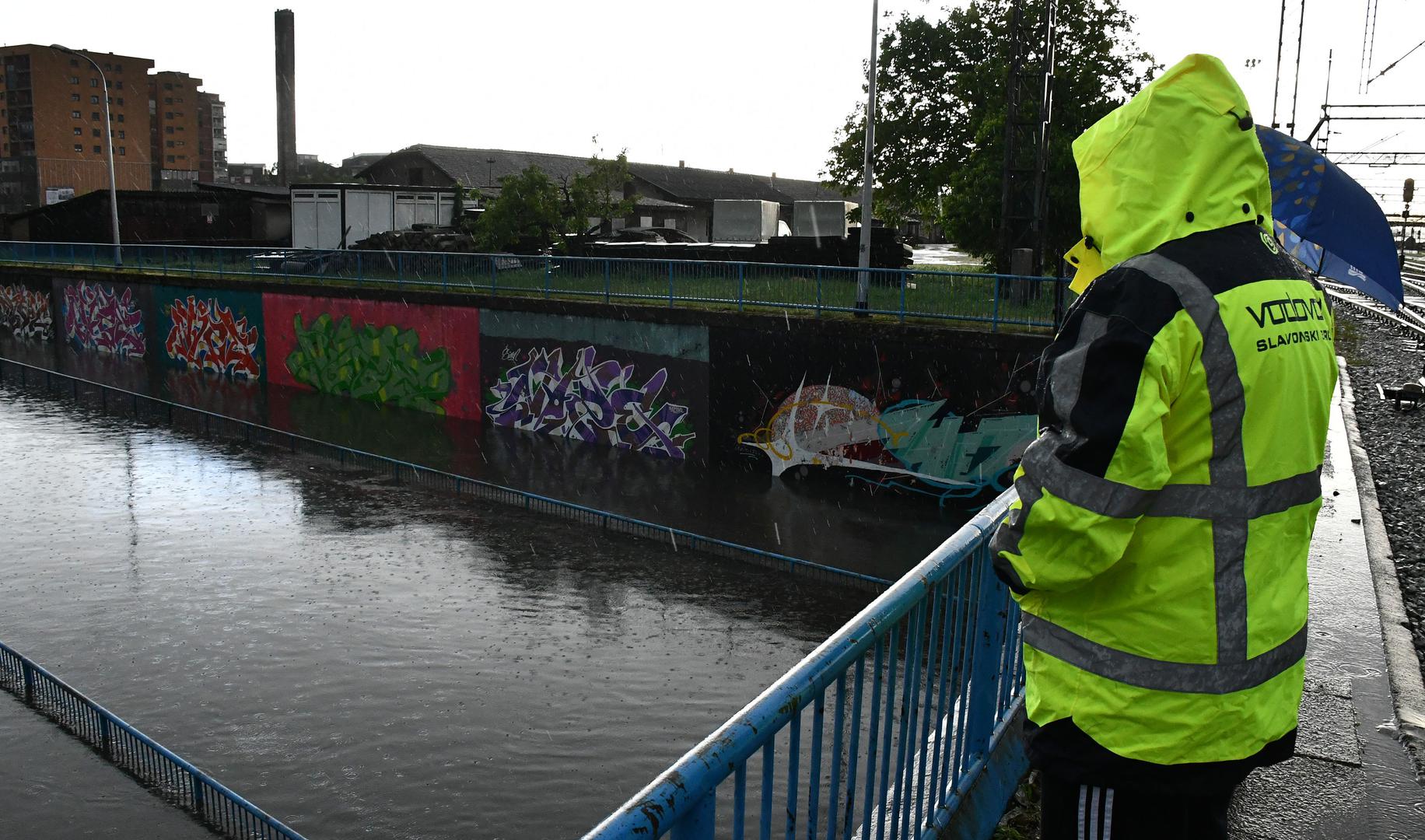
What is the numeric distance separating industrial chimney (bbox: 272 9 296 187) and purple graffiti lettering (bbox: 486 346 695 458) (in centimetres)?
4141

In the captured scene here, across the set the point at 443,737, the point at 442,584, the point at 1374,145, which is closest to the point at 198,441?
the point at 442,584

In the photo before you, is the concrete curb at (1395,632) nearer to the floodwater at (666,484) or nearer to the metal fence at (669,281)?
the floodwater at (666,484)

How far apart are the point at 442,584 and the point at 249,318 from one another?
65.6 feet

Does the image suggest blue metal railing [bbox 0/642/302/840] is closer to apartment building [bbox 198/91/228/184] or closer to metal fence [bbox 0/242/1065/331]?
metal fence [bbox 0/242/1065/331]

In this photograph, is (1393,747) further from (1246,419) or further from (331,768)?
(331,768)

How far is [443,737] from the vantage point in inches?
420

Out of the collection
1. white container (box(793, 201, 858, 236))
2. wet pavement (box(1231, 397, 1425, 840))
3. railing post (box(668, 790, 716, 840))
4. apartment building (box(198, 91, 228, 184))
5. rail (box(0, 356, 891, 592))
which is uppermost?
apartment building (box(198, 91, 228, 184))

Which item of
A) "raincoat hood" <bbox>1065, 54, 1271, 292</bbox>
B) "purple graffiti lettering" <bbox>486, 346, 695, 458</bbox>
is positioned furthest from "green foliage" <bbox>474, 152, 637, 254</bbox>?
"raincoat hood" <bbox>1065, 54, 1271, 292</bbox>

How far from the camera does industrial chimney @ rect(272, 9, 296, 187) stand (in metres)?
59.5

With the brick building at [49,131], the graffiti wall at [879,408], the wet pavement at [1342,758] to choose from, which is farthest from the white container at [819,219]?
the brick building at [49,131]

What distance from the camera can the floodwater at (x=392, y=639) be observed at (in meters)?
9.95

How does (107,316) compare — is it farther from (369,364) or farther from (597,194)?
(597,194)

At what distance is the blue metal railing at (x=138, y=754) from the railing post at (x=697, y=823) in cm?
727

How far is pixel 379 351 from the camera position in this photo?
1092 inches
